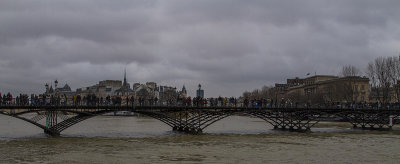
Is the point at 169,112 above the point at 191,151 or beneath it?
above

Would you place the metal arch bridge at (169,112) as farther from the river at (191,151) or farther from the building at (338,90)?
the building at (338,90)

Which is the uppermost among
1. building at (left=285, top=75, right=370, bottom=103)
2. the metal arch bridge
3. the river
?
building at (left=285, top=75, right=370, bottom=103)

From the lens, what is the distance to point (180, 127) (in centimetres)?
5066

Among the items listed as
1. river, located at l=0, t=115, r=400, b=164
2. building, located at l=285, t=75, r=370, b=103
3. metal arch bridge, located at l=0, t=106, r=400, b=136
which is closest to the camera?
river, located at l=0, t=115, r=400, b=164

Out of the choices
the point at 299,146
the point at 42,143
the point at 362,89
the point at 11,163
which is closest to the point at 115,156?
the point at 11,163

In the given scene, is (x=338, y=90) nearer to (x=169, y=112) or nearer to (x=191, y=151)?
(x=169, y=112)

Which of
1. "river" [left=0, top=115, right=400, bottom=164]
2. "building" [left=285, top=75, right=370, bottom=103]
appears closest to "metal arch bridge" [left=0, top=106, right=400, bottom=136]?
"river" [left=0, top=115, right=400, bottom=164]

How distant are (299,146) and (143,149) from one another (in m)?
13.0

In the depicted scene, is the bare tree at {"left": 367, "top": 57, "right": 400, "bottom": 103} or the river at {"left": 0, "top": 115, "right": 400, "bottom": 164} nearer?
the river at {"left": 0, "top": 115, "right": 400, "bottom": 164}

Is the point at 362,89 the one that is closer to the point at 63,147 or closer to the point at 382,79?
the point at 382,79

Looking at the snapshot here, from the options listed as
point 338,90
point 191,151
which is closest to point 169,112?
point 191,151

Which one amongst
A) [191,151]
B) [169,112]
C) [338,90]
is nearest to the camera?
[191,151]

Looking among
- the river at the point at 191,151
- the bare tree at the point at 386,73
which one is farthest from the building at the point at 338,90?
the river at the point at 191,151

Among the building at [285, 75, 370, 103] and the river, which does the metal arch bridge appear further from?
the building at [285, 75, 370, 103]
